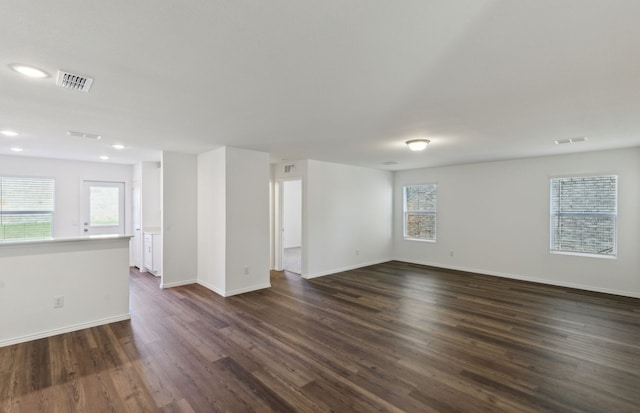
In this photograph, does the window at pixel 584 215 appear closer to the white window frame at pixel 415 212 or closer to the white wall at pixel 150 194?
the white window frame at pixel 415 212

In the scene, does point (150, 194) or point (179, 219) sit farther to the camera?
point (150, 194)

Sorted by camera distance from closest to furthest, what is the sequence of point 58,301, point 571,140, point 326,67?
1. point 326,67
2. point 58,301
3. point 571,140

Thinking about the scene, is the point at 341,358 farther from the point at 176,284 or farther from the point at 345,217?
the point at 345,217

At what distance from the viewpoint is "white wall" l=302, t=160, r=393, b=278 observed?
245 inches

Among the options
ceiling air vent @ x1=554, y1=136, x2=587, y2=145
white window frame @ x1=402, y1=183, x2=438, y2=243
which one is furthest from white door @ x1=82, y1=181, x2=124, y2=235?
ceiling air vent @ x1=554, y1=136, x2=587, y2=145

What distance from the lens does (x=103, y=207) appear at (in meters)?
6.93

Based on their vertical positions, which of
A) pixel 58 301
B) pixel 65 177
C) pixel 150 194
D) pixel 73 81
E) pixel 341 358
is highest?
pixel 73 81

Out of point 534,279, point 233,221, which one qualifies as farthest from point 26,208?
point 534,279

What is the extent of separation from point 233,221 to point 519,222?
219 inches

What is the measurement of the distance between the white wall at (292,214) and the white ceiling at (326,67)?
628cm

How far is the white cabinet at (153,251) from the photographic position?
6.14 metres

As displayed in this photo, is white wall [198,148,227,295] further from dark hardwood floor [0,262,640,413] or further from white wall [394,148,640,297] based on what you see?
white wall [394,148,640,297]

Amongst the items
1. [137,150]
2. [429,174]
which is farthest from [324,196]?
[137,150]

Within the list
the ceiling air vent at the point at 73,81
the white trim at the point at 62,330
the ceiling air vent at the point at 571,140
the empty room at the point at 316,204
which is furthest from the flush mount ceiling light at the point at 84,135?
the ceiling air vent at the point at 571,140
